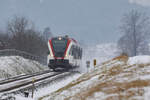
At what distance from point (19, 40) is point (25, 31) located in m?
4.43

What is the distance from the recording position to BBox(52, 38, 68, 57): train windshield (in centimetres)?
2314

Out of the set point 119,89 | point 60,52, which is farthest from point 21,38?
point 119,89

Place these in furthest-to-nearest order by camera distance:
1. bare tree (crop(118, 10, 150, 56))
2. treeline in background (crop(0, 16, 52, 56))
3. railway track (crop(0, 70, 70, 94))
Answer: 1. treeline in background (crop(0, 16, 52, 56))
2. bare tree (crop(118, 10, 150, 56))
3. railway track (crop(0, 70, 70, 94))

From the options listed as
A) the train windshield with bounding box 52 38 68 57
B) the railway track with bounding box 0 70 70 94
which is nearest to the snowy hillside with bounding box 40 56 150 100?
the railway track with bounding box 0 70 70 94

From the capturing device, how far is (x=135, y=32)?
3522 centimetres

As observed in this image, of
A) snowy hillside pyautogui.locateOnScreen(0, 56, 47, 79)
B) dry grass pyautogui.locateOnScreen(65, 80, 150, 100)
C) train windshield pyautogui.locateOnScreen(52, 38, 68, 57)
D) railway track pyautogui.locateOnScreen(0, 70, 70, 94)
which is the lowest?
railway track pyautogui.locateOnScreen(0, 70, 70, 94)

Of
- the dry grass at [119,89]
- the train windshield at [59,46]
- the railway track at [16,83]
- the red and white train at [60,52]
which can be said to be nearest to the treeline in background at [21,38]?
the red and white train at [60,52]

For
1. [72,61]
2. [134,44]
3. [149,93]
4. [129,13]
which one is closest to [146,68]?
[149,93]

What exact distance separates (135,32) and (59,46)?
1649 centimetres

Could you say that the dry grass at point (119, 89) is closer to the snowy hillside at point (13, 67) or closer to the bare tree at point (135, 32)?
the snowy hillside at point (13, 67)

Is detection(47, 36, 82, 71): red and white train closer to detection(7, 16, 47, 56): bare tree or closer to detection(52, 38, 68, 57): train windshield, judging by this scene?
detection(52, 38, 68, 57): train windshield

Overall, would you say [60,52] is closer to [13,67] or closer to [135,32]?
[13,67]

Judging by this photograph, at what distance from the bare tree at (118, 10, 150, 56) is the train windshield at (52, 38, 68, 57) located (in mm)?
14383

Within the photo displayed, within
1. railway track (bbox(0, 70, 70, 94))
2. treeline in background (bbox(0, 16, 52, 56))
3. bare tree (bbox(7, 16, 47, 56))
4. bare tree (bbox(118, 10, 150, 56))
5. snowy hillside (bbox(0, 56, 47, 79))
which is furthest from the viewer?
bare tree (bbox(7, 16, 47, 56))
